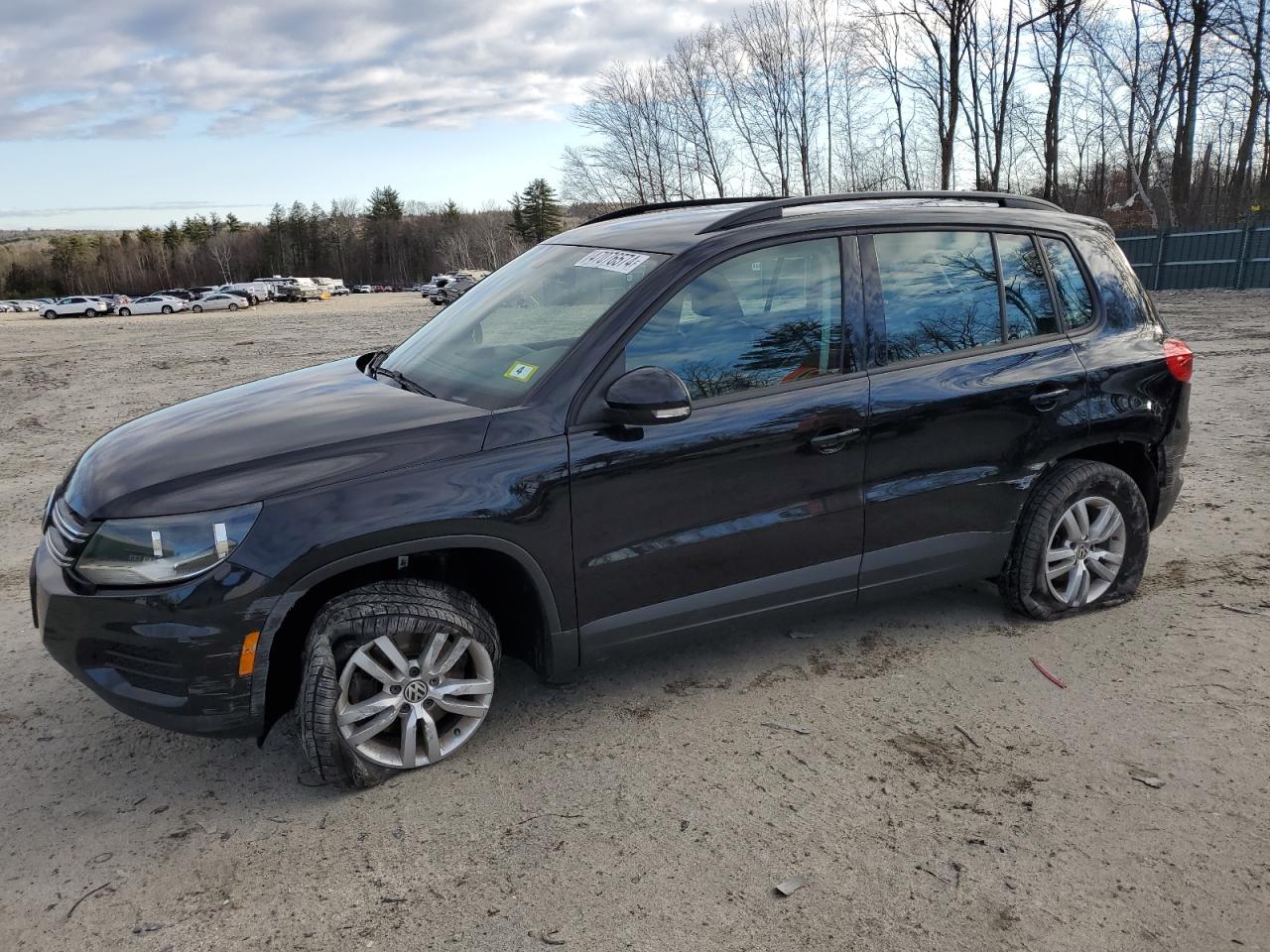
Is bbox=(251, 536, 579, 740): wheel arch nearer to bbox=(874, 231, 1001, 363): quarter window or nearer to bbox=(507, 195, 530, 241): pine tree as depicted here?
bbox=(874, 231, 1001, 363): quarter window

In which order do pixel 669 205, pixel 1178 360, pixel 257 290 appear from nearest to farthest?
1. pixel 1178 360
2. pixel 669 205
3. pixel 257 290

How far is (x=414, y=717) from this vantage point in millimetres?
3092

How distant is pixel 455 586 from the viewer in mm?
3314

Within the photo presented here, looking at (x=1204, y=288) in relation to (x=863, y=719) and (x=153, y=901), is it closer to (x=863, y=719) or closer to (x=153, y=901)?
(x=863, y=719)

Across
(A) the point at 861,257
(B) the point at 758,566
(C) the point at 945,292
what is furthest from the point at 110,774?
(C) the point at 945,292

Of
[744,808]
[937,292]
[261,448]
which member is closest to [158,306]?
[261,448]

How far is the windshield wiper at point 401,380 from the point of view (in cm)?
349

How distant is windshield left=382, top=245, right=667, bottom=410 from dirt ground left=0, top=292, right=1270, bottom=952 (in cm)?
129

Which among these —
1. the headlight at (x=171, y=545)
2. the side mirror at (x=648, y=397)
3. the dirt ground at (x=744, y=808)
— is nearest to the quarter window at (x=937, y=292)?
the side mirror at (x=648, y=397)

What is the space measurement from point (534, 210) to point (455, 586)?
407ft

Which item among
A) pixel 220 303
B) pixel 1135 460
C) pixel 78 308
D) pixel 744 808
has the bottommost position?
pixel 744 808

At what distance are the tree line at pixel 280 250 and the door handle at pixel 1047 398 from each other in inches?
4693

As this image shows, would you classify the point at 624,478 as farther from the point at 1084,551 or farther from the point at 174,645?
the point at 1084,551

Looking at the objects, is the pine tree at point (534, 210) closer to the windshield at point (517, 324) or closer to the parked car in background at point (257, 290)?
the parked car in background at point (257, 290)
